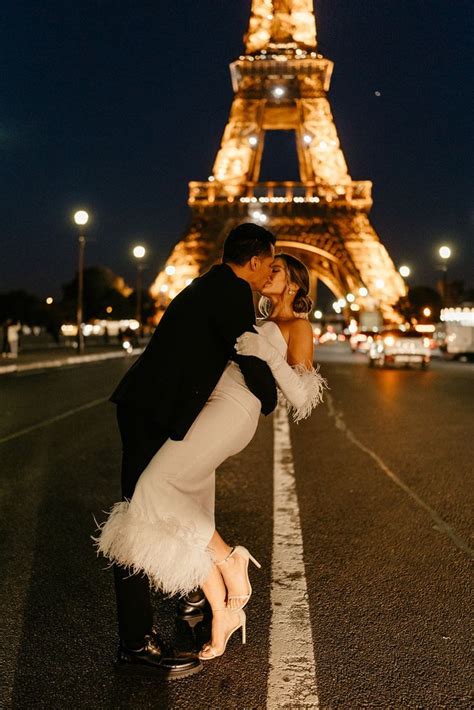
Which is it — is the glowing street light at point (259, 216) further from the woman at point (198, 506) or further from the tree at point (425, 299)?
the woman at point (198, 506)

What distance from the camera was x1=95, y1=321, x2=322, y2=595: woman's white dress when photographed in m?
2.73

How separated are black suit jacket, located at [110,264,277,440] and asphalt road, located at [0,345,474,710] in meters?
0.93

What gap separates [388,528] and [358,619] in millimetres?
1578

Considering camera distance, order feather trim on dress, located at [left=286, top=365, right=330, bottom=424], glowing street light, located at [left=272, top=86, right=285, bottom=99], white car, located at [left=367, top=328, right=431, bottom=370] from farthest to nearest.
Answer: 1. glowing street light, located at [left=272, top=86, right=285, bottom=99]
2. white car, located at [left=367, top=328, right=431, bottom=370]
3. feather trim on dress, located at [left=286, top=365, right=330, bottom=424]

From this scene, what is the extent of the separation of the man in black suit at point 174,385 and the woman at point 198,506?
58 millimetres

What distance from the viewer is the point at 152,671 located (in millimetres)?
2779

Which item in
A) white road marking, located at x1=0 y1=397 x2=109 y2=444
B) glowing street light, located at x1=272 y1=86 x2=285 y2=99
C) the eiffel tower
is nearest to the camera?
white road marking, located at x1=0 y1=397 x2=109 y2=444

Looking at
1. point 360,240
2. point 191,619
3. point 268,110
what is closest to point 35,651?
point 191,619

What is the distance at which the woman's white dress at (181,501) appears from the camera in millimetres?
2734

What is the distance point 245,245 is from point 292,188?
45320mm

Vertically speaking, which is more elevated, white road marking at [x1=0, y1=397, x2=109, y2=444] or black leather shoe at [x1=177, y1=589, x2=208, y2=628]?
white road marking at [x1=0, y1=397, x2=109, y2=444]

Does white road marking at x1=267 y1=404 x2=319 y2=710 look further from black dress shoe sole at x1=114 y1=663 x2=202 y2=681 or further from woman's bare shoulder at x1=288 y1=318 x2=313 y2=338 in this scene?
woman's bare shoulder at x1=288 y1=318 x2=313 y2=338

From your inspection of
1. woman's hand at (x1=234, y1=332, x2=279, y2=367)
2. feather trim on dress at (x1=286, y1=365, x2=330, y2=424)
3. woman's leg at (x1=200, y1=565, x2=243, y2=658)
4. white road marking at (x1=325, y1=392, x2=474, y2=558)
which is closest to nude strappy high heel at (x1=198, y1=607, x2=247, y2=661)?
woman's leg at (x1=200, y1=565, x2=243, y2=658)

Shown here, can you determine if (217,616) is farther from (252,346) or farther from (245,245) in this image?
(245,245)
